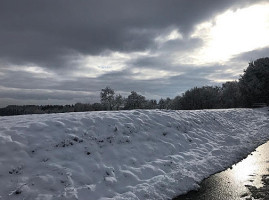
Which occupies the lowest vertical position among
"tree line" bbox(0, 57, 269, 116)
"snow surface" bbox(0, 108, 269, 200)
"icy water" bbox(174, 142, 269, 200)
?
"icy water" bbox(174, 142, 269, 200)

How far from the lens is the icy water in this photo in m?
8.27

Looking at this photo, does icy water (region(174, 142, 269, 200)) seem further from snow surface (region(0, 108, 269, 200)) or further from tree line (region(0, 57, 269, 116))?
tree line (region(0, 57, 269, 116))

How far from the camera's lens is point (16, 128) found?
421 inches

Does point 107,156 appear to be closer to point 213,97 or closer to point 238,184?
point 238,184

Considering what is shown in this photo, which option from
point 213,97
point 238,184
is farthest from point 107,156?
point 213,97

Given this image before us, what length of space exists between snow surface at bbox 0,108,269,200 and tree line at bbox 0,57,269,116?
2288 centimetres

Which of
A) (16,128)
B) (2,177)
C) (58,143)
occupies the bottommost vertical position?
(2,177)

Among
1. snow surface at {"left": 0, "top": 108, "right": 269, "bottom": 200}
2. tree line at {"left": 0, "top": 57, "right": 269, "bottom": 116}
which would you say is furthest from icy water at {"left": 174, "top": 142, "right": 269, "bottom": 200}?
tree line at {"left": 0, "top": 57, "right": 269, "bottom": 116}

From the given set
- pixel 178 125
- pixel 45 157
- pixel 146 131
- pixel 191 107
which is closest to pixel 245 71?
pixel 191 107

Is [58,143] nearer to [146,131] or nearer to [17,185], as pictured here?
[17,185]

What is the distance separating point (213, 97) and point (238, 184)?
42.3 metres

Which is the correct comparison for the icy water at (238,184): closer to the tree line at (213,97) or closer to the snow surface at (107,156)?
the snow surface at (107,156)

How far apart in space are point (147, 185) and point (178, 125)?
8044mm

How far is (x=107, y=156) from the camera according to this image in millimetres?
10859
